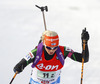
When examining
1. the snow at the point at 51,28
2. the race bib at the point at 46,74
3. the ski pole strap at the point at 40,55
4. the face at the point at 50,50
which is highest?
the face at the point at 50,50

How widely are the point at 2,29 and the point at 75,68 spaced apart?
12.0ft

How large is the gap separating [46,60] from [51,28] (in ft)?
18.0

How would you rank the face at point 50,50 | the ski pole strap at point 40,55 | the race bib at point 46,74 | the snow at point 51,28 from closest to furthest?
1. the face at point 50,50
2. the ski pole strap at point 40,55
3. the race bib at point 46,74
4. the snow at point 51,28

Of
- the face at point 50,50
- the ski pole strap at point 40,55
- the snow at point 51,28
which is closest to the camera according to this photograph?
the face at point 50,50

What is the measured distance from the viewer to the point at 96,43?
10477 mm

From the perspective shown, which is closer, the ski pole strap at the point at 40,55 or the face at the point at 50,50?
the face at the point at 50,50

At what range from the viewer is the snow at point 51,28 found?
356 inches

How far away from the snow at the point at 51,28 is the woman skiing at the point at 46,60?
98.7 inches

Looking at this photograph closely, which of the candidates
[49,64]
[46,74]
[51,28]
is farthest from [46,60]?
[51,28]

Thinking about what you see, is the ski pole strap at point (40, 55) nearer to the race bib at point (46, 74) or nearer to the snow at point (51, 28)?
the race bib at point (46, 74)

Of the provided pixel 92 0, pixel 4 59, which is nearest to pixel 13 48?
pixel 4 59

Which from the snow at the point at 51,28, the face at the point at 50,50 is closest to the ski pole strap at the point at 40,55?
the face at the point at 50,50

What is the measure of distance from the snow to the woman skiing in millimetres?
2506

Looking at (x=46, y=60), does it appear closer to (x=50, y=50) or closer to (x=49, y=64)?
(x=49, y=64)
